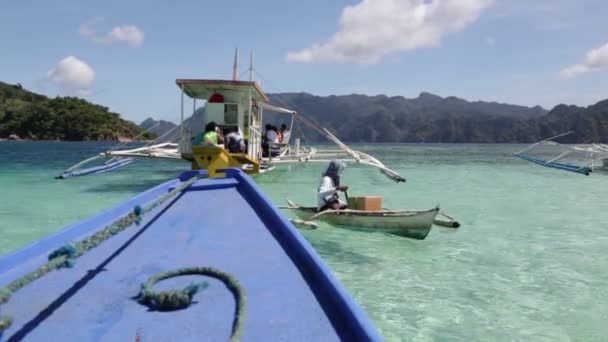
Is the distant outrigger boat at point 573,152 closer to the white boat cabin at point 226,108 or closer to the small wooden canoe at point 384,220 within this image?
the white boat cabin at point 226,108

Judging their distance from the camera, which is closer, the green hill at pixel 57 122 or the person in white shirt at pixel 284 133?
the person in white shirt at pixel 284 133

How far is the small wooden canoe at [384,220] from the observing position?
28.5 ft

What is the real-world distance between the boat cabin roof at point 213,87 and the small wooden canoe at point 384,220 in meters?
6.84

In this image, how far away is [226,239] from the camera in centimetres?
326

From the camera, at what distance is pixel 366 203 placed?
929 centimetres

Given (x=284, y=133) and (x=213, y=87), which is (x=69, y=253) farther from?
(x=284, y=133)

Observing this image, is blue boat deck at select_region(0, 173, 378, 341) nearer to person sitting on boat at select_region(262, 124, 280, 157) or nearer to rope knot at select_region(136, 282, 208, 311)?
rope knot at select_region(136, 282, 208, 311)

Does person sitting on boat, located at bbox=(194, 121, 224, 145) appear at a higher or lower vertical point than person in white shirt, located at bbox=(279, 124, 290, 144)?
lower

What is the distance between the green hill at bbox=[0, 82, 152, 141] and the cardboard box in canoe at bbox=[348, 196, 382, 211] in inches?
4339

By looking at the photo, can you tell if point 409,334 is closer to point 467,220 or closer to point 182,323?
point 182,323

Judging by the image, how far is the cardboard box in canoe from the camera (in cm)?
929

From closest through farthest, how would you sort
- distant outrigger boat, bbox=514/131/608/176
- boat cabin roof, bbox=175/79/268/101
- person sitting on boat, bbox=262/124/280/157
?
boat cabin roof, bbox=175/79/268/101, person sitting on boat, bbox=262/124/280/157, distant outrigger boat, bbox=514/131/608/176

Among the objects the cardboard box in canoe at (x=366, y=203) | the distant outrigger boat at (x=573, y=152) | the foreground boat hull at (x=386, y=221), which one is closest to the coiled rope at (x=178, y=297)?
the foreground boat hull at (x=386, y=221)

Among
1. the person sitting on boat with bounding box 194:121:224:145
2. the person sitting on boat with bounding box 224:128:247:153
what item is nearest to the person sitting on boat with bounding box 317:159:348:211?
the person sitting on boat with bounding box 194:121:224:145
